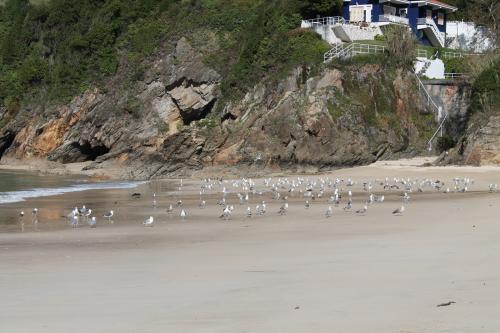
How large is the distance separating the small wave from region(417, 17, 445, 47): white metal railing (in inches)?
1156

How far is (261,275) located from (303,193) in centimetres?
2068

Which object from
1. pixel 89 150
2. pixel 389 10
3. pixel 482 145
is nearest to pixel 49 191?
pixel 482 145

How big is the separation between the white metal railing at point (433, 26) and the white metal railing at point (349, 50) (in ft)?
35.5

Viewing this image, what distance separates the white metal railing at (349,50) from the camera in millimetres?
49847

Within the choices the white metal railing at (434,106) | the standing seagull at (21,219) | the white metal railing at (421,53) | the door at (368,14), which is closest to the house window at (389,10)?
the door at (368,14)

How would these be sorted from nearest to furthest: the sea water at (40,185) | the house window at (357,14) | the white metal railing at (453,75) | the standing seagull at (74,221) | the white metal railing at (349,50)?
1. the standing seagull at (74,221)
2. the sea water at (40,185)
3. the white metal railing at (349,50)
4. the white metal railing at (453,75)
5. the house window at (357,14)

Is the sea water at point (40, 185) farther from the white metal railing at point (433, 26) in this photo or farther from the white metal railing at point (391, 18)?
the white metal railing at point (433, 26)

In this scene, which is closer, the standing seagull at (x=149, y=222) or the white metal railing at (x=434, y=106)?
the standing seagull at (x=149, y=222)

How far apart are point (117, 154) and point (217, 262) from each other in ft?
138

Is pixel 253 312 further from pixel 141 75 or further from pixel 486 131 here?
pixel 141 75

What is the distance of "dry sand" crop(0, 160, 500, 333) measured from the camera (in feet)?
29.2

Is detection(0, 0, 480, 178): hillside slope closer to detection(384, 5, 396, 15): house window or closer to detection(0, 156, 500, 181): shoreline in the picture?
detection(0, 156, 500, 181): shoreline

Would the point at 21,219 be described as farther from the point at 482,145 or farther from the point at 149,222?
the point at 482,145

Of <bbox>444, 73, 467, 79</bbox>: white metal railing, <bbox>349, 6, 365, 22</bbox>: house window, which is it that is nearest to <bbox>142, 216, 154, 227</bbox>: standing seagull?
<bbox>444, 73, 467, 79</bbox>: white metal railing
